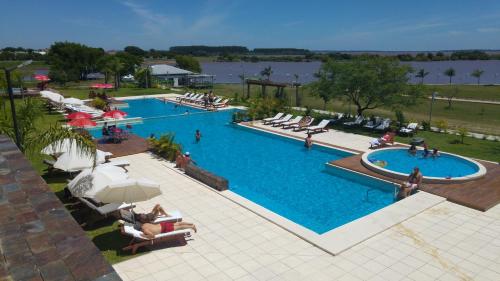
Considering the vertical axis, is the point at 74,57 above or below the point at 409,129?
above

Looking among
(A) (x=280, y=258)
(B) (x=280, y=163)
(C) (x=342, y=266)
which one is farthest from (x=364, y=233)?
(B) (x=280, y=163)

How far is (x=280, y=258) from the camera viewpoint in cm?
814

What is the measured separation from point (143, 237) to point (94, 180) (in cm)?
214

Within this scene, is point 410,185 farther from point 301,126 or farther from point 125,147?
point 125,147

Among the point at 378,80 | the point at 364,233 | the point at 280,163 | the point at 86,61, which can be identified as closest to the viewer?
the point at 364,233

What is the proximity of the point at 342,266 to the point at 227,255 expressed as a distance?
8.07 ft

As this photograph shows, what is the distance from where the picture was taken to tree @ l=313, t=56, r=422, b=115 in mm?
22016

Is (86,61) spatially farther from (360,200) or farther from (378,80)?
(360,200)

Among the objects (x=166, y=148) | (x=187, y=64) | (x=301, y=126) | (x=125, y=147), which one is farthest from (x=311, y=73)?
(x=166, y=148)

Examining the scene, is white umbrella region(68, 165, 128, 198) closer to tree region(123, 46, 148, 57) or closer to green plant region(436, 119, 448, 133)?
green plant region(436, 119, 448, 133)

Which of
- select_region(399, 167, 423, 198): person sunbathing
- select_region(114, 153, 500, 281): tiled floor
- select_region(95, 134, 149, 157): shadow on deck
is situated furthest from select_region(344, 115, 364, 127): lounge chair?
select_region(114, 153, 500, 281): tiled floor

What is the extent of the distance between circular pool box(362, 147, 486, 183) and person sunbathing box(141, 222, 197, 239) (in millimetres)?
8560

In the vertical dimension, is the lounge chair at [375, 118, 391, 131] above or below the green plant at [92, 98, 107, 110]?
below

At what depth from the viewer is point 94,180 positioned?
924 cm
